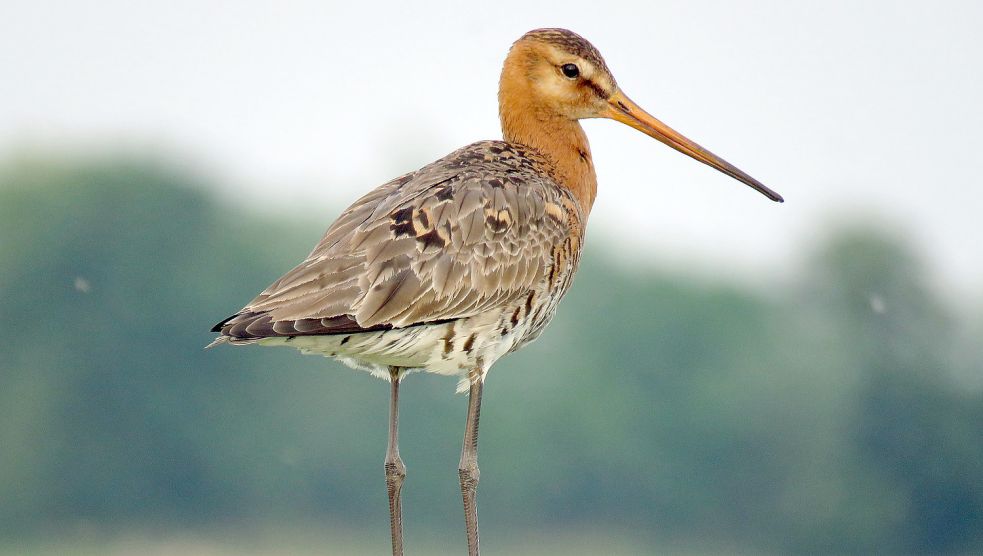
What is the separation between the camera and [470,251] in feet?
37.6

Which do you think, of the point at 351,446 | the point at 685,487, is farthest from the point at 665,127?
the point at 685,487

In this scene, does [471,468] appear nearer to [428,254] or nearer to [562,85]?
[428,254]

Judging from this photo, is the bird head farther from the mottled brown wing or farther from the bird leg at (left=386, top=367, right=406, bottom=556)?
the bird leg at (left=386, top=367, right=406, bottom=556)

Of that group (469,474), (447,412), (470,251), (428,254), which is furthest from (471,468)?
(447,412)

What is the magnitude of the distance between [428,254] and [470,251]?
37cm

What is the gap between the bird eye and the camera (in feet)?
42.0

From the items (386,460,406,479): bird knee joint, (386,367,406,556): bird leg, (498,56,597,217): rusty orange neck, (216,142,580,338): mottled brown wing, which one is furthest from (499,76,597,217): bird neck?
(386,460,406,479): bird knee joint

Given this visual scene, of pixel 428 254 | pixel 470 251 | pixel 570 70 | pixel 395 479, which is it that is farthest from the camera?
pixel 570 70

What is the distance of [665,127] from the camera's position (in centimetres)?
1316

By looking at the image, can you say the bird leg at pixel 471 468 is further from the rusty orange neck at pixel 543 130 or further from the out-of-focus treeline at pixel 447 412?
the out-of-focus treeline at pixel 447 412

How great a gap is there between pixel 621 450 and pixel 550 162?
67834mm

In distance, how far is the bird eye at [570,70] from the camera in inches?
504

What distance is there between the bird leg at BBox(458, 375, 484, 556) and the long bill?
2.61 meters

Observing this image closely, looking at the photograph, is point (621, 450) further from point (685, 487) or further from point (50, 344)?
point (50, 344)
